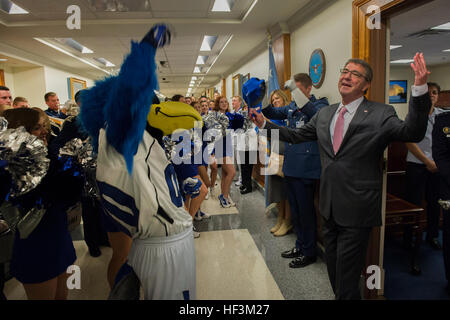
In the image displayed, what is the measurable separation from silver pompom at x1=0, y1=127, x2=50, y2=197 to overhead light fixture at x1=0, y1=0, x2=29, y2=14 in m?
3.46

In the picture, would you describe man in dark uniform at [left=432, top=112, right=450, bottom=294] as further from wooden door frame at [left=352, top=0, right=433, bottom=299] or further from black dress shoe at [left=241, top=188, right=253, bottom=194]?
black dress shoe at [left=241, top=188, right=253, bottom=194]

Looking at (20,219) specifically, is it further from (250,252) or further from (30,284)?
(250,252)

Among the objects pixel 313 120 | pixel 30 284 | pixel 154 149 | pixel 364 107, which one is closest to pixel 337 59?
pixel 313 120

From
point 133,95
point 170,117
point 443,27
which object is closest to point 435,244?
point 170,117

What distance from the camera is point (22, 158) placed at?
1.04 m

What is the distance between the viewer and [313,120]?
197 centimetres

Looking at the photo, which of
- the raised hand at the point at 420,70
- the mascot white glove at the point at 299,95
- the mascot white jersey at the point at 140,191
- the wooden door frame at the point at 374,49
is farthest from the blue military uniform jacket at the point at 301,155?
the mascot white jersey at the point at 140,191

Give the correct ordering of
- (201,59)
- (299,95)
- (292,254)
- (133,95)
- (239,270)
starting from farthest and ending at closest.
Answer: (201,59), (292,254), (239,270), (299,95), (133,95)

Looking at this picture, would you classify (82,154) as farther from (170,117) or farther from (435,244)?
(435,244)

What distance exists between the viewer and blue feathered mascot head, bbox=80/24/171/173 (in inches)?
34.0

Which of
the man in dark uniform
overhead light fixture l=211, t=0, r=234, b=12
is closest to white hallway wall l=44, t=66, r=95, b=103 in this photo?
overhead light fixture l=211, t=0, r=234, b=12

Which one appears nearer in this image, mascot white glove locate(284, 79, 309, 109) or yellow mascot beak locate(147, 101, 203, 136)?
yellow mascot beak locate(147, 101, 203, 136)

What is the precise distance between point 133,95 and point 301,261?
2.23 meters

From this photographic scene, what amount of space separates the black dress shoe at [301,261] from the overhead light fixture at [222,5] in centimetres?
318
